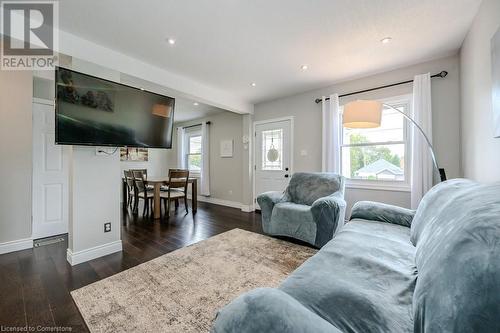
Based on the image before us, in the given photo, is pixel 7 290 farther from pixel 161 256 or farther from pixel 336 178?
pixel 336 178

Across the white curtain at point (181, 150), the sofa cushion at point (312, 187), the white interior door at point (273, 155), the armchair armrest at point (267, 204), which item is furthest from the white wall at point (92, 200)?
the white curtain at point (181, 150)

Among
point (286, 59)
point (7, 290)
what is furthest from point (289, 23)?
point (7, 290)

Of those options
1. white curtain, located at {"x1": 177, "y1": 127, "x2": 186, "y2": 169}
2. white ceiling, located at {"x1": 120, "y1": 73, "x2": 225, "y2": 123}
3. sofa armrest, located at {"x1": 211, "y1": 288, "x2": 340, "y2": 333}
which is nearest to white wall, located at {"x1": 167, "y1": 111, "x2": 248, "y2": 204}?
white ceiling, located at {"x1": 120, "y1": 73, "x2": 225, "y2": 123}

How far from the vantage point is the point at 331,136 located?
11.8 ft

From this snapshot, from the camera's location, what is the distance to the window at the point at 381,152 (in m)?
3.14

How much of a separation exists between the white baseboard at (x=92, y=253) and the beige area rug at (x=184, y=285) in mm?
599

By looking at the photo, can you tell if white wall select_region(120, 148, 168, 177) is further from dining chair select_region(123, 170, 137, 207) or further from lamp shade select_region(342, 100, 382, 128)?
lamp shade select_region(342, 100, 382, 128)

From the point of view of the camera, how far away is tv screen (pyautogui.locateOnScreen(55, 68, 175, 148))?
2051 mm

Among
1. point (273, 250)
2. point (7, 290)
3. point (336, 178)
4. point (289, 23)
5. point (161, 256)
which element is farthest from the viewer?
point (336, 178)

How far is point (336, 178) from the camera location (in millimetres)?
3074

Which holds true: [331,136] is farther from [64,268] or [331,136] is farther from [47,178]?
[47,178]

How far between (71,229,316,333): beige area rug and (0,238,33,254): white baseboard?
61.2 inches

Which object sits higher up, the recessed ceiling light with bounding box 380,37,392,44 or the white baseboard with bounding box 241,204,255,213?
the recessed ceiling light with bounding box 380,37,392,44

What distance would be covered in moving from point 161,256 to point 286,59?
2898mm
